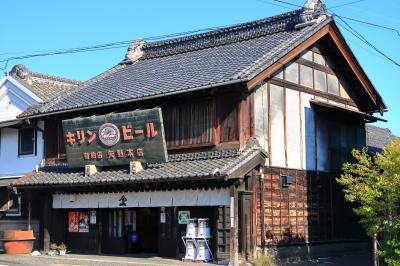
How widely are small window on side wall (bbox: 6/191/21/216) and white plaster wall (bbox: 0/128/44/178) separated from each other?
1036mm

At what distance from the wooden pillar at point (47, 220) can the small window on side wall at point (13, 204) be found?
3363 millimetres

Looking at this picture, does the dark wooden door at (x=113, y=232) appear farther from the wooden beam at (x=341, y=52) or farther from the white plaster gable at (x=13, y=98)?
the wooden beam at (x=341, y=52)

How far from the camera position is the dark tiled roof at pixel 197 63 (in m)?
19.7

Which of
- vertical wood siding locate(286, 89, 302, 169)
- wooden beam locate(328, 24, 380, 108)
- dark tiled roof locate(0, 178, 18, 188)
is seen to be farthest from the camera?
dark tiled roof locate(0, 178, 18, 188)

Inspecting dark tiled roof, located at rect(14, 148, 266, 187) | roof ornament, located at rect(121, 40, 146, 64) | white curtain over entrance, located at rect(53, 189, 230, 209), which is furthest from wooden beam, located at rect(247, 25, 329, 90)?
roof ornament, located at rect(121, 40, 146, 64)

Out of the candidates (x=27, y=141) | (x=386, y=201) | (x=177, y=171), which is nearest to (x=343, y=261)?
(x=386, y=201)

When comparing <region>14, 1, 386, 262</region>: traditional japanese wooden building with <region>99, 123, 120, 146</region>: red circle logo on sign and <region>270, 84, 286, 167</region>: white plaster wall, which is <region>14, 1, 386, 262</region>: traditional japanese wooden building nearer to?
<region>270, 84, 286, 167</region>: white plaster wall

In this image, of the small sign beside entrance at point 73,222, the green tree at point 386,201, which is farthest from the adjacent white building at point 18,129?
the green tree at point 386,201

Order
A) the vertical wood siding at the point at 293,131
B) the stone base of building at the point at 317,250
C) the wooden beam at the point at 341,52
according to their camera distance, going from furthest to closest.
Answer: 1. the vertical wood siding at the point at 293,131
2. the stone base of building at the point at 317,250
3. the wooden beam at the point at 341,52

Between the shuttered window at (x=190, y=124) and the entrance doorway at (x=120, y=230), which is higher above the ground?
the shuttered window at (x=190, y=124)

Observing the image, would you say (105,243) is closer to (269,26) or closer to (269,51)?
(269,51)

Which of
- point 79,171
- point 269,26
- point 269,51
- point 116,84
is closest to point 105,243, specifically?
point 79,171

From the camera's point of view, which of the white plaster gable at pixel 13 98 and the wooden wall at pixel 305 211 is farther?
the white plaster gable at pixel 13 98

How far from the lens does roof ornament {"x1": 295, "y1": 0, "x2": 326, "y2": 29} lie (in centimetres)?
2186
